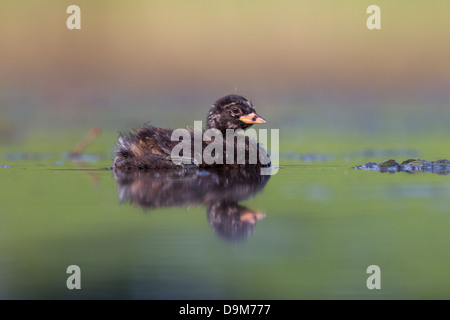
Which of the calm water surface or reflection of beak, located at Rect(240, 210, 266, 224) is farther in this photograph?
reflection of beak, located at Rect(240, 210, 266, 224)

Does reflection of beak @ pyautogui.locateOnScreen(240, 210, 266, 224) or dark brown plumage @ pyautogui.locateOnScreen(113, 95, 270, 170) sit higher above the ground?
dark brown plumage @ pyautogui.locateOnScreen(113, 95, 270, 170)

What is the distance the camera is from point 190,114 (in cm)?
1789

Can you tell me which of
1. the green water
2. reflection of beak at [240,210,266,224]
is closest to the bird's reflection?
reflection of beak at [240,210,266,224]

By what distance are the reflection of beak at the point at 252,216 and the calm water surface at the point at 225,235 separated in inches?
0.7

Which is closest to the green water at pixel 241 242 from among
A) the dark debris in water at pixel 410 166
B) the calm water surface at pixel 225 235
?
the calm water surface at pixel 225 235

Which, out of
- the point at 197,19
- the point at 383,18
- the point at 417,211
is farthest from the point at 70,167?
the point at 383,18

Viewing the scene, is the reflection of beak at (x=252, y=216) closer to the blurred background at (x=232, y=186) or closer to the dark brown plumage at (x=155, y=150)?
the blurred background at (x=232, y=186)

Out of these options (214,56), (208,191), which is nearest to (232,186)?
(208,191)

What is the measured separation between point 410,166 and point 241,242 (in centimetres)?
508

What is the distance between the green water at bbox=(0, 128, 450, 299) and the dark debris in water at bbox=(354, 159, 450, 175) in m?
0.77

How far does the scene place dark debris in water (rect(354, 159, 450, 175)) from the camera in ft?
37.4

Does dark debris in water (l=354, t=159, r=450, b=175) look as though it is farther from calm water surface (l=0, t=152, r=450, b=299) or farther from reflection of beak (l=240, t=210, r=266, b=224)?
reflection of beak (l=240, t=210, r=266, b=224)

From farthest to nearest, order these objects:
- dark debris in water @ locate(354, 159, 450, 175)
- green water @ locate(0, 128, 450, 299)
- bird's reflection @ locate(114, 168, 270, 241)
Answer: dark debris in water @ locate(354, 159, 450, 175)
bird's reflection @ locate(114, 168, 270, 241)
green water @ locate(0, 128, 450, 299)

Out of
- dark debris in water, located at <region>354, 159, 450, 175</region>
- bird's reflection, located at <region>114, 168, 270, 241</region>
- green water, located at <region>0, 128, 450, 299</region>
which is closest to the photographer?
green water, located at <region>0, 128, 450, 299</region>
